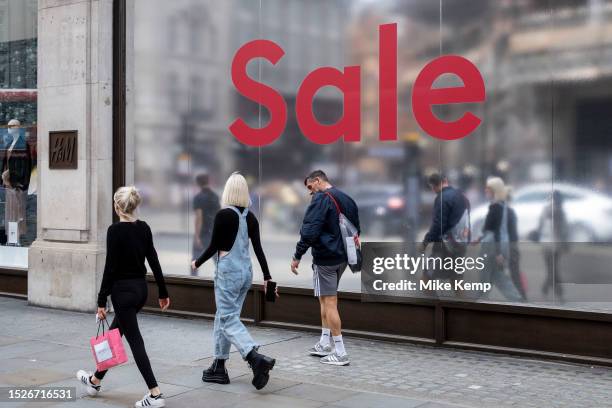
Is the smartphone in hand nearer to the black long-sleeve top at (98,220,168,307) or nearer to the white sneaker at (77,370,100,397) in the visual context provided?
the black long-sleeve top at (98,220,168,307)

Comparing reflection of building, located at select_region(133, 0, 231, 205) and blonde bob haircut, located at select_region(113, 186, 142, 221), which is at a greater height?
reflection of building, located at select_region(133, 0, 231, 205)

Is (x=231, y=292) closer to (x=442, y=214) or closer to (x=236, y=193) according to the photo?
(x=236, y=193)

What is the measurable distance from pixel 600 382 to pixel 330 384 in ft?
8.24

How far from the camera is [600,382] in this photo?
7.59 m

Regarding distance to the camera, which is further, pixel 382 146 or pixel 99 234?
pixel 99 234

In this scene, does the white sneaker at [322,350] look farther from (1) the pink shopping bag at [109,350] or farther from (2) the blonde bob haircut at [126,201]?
(2) the blonde bob haircut at [126,201]

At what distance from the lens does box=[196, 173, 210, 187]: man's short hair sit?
1109 centimetres

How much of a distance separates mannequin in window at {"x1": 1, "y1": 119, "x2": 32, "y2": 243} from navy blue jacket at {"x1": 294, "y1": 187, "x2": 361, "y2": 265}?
6.34 m

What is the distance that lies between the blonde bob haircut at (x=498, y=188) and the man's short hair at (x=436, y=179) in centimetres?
55

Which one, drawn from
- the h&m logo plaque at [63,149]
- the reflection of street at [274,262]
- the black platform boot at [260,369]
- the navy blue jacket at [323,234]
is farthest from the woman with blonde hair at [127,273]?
the h&m logo plaque at [63,149]

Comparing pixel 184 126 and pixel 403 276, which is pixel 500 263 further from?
pixel 184 126

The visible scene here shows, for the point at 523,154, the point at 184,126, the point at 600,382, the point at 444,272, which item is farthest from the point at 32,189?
the point at 600,382

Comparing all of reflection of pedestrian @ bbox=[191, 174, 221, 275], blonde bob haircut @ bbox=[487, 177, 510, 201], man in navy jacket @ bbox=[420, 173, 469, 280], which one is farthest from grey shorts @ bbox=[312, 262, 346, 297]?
reflection of pedestrian @ bbox=[191, 174, 221, 275]

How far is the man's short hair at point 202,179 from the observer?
36.4 ft
